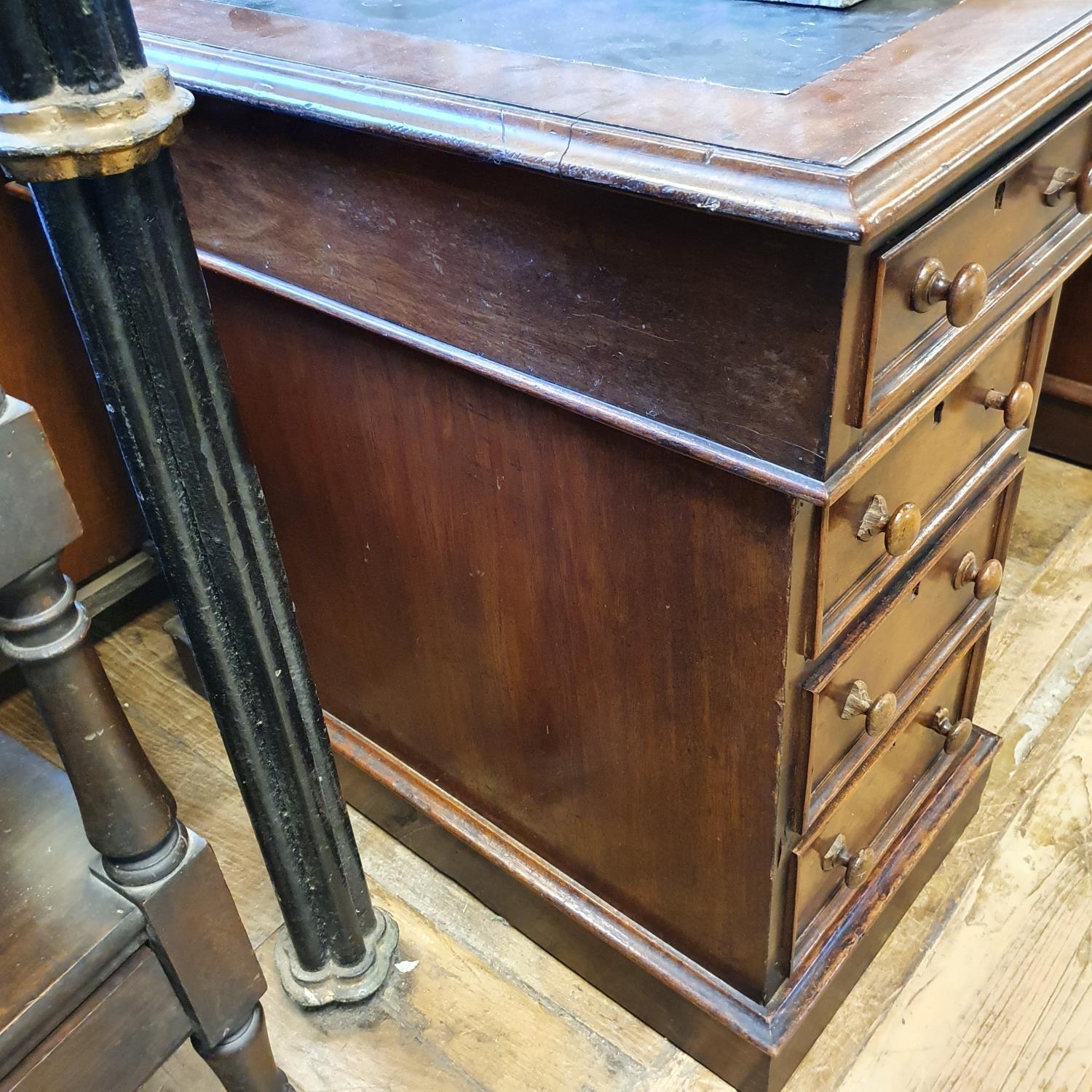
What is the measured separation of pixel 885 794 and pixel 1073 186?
Answer: 1.86 ft

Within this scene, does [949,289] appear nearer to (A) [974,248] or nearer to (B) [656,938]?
(A) [974,248]

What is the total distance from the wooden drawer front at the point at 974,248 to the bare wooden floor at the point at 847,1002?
717mm

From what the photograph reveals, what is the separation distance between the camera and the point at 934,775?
1.11 meters

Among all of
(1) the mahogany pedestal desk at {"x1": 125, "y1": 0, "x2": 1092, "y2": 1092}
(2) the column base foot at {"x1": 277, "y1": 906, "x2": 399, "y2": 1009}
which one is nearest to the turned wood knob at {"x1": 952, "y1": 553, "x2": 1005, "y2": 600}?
(1) the mahogany pedestal desk at {"x1": 125, "y1": 0, "x2": 1092, "y2": 1092}

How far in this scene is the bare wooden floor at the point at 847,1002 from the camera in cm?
104

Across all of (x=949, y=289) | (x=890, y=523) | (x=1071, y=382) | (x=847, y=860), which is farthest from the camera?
(x=1071, y=382)

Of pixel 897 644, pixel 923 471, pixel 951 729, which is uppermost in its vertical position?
pixel 923 471

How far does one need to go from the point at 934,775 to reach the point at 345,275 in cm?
77

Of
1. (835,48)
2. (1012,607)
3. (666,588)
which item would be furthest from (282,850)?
(1012,607)

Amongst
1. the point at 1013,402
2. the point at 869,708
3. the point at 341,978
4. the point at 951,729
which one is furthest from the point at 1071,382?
the point at 341,978

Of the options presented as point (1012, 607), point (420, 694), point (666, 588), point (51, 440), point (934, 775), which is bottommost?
point (1012, 607)

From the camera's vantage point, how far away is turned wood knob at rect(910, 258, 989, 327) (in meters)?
0.61

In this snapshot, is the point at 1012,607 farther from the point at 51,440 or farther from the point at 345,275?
the point at 51,440

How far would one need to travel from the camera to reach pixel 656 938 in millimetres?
1014
